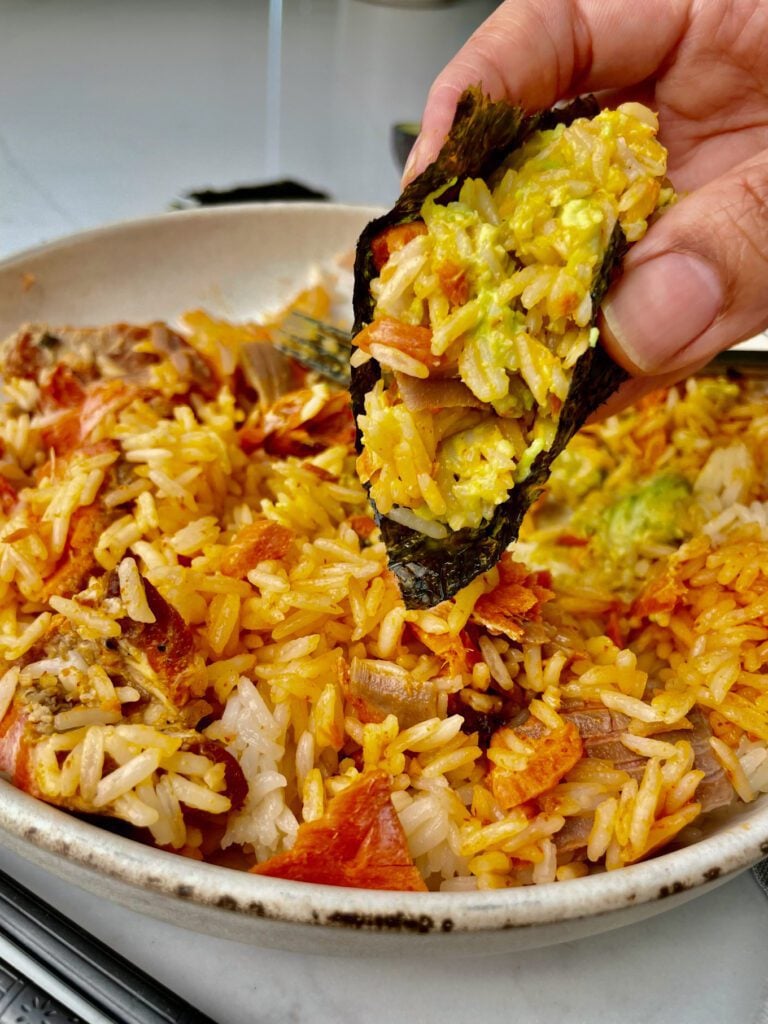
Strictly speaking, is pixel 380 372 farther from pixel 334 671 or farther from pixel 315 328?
pixel 315 328

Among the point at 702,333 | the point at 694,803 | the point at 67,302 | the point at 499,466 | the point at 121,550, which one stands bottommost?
the point at 694,803

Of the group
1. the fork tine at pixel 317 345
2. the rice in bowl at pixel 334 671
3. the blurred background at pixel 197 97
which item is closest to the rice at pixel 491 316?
the rice in bowl at pixel 334 671

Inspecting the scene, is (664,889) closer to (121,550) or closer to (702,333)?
(702,333)

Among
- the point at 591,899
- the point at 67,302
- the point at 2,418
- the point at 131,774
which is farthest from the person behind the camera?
the point at 67,302

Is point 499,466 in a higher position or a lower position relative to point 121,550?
higher

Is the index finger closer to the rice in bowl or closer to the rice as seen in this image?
the rice

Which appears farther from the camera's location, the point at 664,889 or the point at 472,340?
Result: the point at 472,340

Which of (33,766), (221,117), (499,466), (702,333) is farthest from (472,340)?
(221,117)
